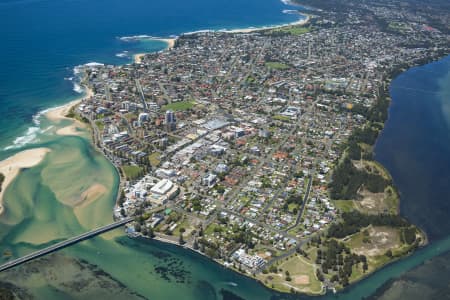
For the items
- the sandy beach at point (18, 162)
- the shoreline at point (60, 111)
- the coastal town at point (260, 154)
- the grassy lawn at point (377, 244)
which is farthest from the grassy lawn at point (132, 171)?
the grassy lawn at point (377, 244)

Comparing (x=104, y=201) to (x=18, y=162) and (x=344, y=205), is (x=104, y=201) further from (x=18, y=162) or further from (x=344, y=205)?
(x=344, y=205)

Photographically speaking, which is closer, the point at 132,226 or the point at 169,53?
the point at 132,226

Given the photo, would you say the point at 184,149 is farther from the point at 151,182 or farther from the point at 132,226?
the point at 132,226

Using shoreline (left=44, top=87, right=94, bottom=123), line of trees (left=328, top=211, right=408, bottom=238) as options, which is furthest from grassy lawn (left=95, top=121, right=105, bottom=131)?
line of trees (left=328, top=211, right=408, bottom=238)

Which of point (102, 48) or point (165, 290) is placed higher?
point (102, 48)

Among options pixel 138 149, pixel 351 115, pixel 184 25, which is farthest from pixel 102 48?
pixel 351 115

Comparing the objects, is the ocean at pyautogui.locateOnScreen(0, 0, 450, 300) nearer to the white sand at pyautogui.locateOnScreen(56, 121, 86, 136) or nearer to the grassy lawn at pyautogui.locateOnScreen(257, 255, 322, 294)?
the grassy lawn at pyautogui.locateOnScreen(257, 255, 322, 294)

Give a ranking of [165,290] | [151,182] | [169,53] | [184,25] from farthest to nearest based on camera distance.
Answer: [184,25], [169,53], [151,182], [165,290]

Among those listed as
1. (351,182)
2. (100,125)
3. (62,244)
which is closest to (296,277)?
(351,182)
